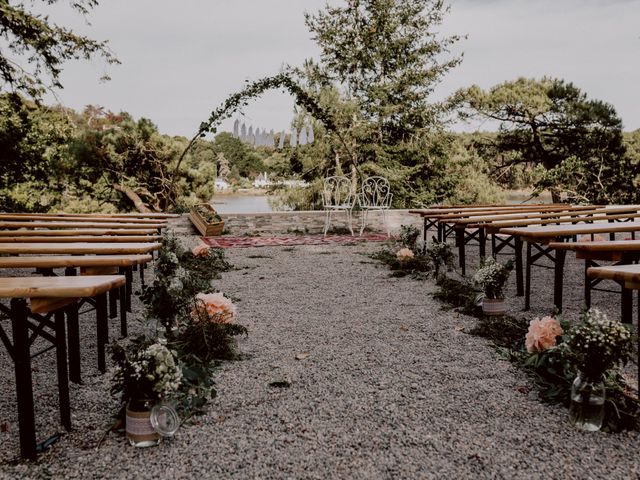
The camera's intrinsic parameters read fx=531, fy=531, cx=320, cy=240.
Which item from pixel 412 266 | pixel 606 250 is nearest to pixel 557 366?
pixel 606 250

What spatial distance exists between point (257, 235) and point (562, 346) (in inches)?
267

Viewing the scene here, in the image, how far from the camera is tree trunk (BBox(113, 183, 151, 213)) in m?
11.0

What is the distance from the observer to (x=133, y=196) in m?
11.0

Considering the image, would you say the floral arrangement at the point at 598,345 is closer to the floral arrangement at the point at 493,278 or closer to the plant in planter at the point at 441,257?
the floral arrangement at the point at 493,278

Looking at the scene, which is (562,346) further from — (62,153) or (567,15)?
(567,15)

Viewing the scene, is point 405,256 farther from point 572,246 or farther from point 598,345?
point 598,345

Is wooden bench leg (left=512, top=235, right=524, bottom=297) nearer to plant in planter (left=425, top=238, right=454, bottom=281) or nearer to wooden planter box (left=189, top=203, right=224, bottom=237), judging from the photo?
plant in planter (left=425, top=238, right=454, bottom=281)

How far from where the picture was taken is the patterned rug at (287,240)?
7.50 meters

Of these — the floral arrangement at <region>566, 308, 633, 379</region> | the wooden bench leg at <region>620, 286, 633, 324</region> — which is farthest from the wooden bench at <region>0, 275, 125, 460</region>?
the wooden bench leg at <region>620, 286, 633, 324</region>

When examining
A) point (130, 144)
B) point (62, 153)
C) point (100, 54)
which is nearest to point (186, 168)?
point (130, 144)

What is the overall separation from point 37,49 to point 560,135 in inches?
365

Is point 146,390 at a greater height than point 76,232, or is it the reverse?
point 76,232

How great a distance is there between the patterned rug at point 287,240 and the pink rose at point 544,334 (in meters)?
5.29

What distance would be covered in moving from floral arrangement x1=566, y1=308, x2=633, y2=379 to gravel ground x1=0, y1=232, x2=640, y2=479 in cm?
24
